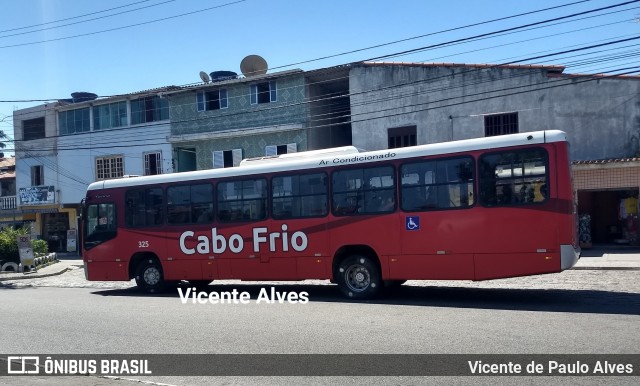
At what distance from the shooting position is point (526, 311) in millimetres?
10336

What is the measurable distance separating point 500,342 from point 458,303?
3.84m

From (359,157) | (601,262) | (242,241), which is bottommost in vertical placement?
(601,262)

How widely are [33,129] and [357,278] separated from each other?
1249 inches

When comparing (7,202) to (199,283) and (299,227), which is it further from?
(299,227)

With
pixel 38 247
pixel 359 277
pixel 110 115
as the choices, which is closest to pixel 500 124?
pixel 359 277

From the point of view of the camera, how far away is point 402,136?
1022 inches

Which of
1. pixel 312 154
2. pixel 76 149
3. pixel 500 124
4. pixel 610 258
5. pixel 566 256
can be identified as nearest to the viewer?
pixel 566 256

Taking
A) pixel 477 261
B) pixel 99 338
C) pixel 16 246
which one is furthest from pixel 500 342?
pixel 16 246

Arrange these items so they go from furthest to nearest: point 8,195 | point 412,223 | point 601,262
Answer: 1. point 8,195
2. point 601,262
3. point 412,223

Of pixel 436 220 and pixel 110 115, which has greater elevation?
pixel 110 115

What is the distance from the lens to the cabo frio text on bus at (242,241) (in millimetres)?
13180

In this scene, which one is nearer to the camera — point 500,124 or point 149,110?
point 500,124

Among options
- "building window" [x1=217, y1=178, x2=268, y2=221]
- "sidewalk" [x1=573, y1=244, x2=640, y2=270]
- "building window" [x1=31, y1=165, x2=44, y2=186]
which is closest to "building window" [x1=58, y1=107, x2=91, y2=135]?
"building window" [x1=31, y1=165, x2=44, y2=186]

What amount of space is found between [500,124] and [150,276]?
1506cm
